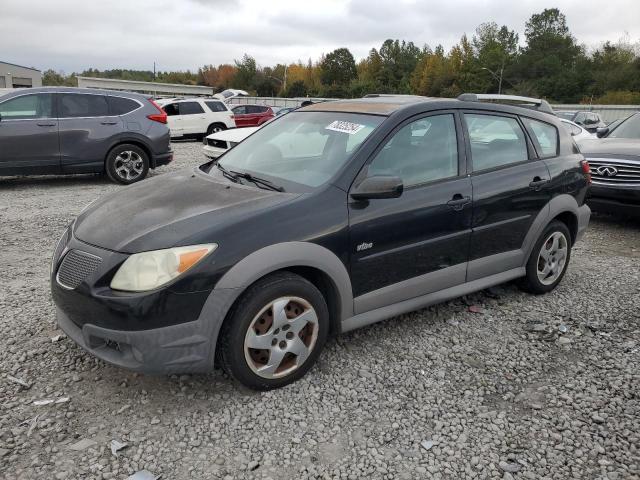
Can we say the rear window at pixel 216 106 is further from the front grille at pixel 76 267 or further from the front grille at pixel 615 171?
the front grille at pixel 76 267

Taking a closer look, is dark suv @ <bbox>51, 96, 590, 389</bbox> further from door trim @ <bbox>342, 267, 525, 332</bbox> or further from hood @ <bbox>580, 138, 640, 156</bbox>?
hood @ <bbox>580, 138, 640, 156</bbox>

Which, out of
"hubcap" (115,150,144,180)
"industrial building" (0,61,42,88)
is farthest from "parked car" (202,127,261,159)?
"industrial building" (0,61,42,88)

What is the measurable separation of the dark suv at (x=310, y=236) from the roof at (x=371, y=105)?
21 mm

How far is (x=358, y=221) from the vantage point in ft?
10.8

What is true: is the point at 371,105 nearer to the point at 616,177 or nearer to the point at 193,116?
the point at 616,177

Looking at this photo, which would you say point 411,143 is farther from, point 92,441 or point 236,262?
point 92,441

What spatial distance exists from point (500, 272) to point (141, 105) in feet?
25.5

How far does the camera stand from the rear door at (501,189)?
3.99 meters

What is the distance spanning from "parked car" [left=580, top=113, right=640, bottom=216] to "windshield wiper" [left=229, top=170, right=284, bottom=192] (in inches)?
214

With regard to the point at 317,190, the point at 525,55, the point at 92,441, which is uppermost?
the point at 525,55

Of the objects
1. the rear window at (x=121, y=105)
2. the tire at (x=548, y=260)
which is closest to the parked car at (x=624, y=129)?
the tire at (x=548, y=260)

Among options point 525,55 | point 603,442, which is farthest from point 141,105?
point 525,55

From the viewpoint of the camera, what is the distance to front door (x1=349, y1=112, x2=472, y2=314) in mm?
3352

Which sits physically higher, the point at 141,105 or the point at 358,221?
the point at 141,105
